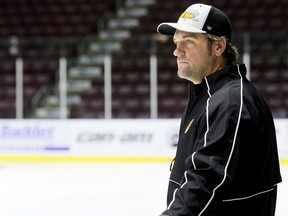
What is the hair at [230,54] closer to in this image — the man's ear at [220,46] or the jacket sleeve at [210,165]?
the man's ear at [220,46]

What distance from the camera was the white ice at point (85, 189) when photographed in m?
4.59

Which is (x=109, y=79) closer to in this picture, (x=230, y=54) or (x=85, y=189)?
(x=85, y=189)

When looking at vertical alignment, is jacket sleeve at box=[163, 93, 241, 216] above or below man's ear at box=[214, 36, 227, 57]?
below

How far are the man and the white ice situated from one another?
113 inches

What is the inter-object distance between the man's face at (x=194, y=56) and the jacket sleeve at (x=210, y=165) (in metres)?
0.18

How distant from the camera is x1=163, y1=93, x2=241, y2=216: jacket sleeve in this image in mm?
1357

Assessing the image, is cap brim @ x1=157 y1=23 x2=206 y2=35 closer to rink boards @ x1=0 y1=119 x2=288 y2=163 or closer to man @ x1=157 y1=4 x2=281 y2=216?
man @ x1=157 y1=4 x2=281 y2=216

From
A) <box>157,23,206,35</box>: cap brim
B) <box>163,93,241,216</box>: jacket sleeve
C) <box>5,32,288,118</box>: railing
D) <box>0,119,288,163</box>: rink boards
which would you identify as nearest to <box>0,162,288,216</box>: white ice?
<box>0,119,288,163</box>: rink boards

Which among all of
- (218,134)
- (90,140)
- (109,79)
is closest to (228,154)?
(218,134)

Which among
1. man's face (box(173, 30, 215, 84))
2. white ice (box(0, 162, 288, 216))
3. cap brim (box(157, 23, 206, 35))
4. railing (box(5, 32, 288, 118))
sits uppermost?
cap brim (box(157, 23, 206, 35))

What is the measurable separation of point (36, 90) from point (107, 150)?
9.56ft

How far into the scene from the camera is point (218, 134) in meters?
1.38

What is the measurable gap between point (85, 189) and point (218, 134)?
4428 mm

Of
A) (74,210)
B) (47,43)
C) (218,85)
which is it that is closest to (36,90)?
(47,43)
